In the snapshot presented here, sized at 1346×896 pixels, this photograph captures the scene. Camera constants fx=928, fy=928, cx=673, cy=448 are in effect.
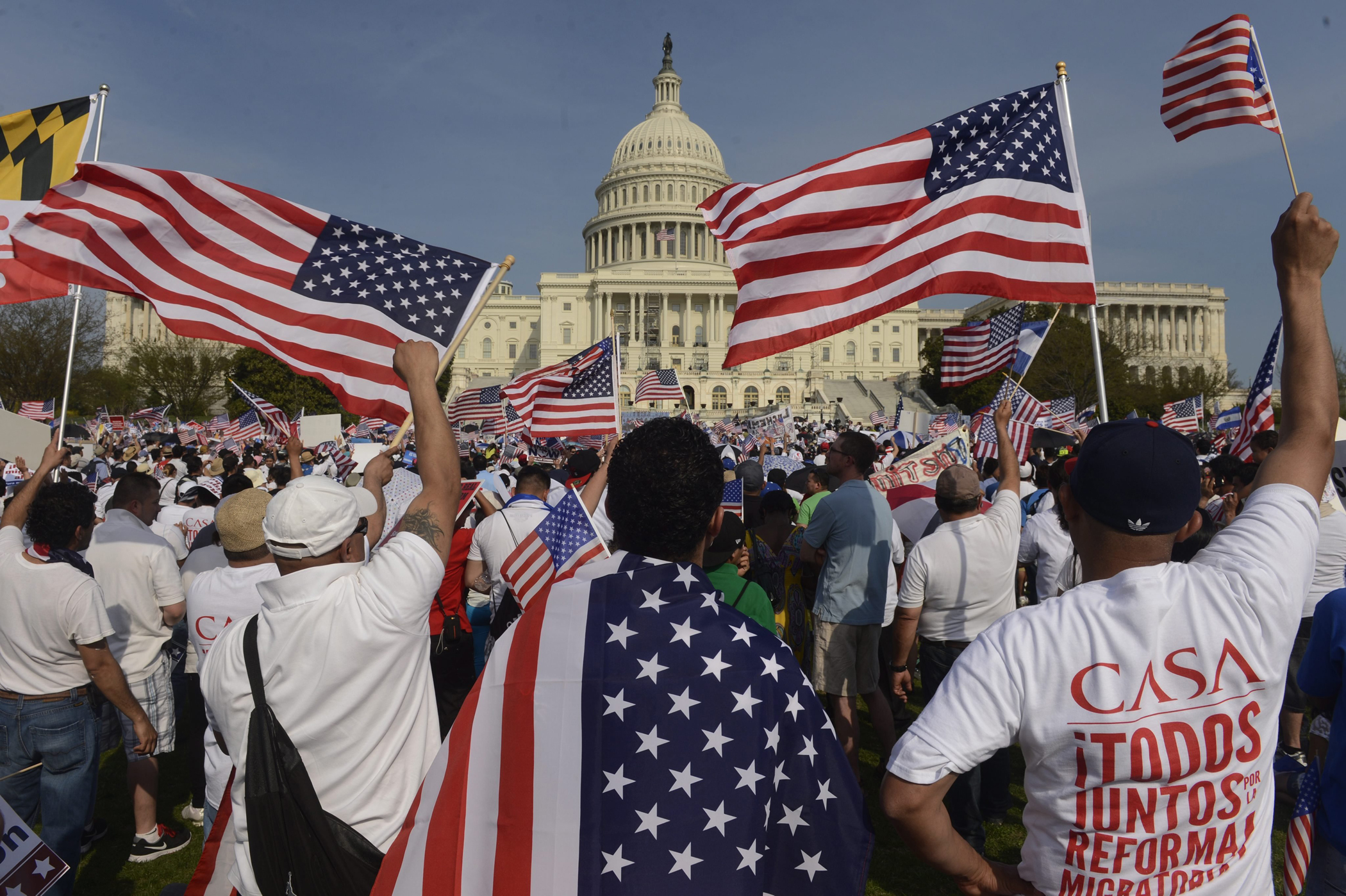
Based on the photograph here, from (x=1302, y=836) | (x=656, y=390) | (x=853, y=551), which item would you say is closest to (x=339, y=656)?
(x=1302, y=836)

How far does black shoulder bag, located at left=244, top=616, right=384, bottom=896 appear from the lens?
2.24 meters

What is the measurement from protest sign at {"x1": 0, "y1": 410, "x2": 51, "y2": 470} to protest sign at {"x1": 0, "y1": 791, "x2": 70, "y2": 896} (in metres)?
3.06

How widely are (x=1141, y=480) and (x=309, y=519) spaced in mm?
1911

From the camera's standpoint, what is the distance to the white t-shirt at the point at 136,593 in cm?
451

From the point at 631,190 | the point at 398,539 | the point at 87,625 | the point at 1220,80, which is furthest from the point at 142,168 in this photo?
the point at 631,190

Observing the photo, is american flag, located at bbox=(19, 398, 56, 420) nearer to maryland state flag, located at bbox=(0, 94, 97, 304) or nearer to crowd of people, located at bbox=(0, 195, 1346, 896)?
maryland state flag, located at bbox=(0, 94, 97, 304)

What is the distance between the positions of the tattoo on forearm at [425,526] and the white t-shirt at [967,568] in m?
2.82

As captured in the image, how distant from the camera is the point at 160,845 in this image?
15.6 feet

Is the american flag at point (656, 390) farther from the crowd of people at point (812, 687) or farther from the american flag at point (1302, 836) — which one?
the american flag at point (1302, 836)

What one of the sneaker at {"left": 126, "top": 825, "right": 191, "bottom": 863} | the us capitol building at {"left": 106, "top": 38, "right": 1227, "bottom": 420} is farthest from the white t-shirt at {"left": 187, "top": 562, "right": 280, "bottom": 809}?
the us capitol building at {"left": 106, "top": 38, "right": 1227, "bottom": 420}

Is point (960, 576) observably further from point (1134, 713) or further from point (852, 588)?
point (1134, 713)

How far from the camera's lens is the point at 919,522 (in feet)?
21.3

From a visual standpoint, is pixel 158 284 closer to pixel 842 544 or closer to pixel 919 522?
pixel 842 544

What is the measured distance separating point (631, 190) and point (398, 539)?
307 feet
